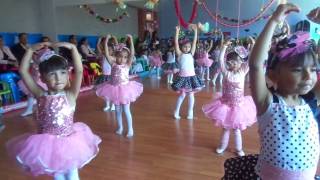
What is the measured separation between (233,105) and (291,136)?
1787 mm

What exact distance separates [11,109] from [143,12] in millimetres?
9566

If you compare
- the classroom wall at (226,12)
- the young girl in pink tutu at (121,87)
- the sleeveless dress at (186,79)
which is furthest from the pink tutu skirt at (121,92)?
the classroom wall at (226,12)

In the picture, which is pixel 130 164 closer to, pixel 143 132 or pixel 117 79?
pixel 143 132

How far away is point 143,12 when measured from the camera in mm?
13945

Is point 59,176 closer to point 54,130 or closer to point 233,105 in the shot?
Answer: point 54,130

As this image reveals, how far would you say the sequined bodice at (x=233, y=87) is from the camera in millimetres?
3064

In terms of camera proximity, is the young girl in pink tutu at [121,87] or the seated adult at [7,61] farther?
the seated adult at [7,61]

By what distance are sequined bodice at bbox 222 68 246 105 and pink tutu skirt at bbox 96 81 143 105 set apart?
1.17 meters

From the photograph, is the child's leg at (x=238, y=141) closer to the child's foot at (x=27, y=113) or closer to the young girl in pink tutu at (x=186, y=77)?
the young girl in pink tutu at (x=186, y=77)

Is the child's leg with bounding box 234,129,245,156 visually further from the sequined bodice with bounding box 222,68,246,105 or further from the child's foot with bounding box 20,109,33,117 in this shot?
the child's foot with bounding box 20,109,33,117

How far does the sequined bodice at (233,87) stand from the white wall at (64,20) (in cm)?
679

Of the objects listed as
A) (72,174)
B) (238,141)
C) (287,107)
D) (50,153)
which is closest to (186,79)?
(238,141)

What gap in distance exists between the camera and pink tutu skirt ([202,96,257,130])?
9.82 ft

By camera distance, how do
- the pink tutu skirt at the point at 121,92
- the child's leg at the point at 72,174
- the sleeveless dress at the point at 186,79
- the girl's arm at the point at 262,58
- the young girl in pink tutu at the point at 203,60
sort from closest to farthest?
the girl's arm at the point at 262,58, the child's leg at the point at 72,174, the pink tutu skirt at the point at 121,92, the sleeveless dress at the point at 186,79, the young girl in pink tutu at the point at 203,60
